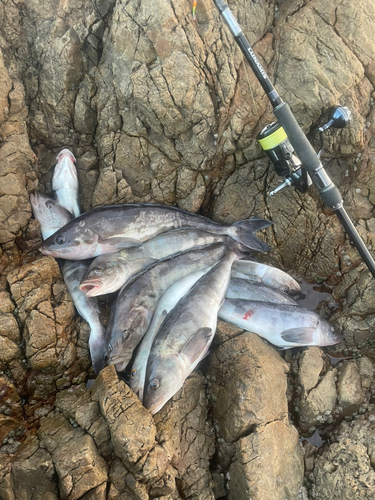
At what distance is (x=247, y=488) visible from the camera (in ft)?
13.0

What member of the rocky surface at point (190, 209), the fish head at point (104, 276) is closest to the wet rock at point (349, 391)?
the rocky surface at point (190, 209)

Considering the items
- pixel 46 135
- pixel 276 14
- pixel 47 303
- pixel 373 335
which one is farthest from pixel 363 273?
pixel 46 135

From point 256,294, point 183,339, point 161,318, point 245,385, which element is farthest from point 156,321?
point 256,294

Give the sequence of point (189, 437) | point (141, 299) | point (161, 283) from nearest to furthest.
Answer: point (189, 437) < point (141, 299) < point (161, 283)

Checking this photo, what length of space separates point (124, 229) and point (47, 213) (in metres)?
1.23

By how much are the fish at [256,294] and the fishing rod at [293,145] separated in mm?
1281

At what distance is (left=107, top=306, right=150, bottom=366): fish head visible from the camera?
4621mm

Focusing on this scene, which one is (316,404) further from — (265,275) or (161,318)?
(161,318)

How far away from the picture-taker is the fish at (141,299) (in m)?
4.67

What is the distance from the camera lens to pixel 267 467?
13.3ft

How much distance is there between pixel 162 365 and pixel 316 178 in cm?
312

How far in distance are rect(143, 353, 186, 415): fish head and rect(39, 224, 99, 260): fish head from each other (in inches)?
78.3

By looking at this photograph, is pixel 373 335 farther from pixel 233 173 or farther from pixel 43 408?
pixel 43 408

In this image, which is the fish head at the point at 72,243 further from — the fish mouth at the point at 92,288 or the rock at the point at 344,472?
the rock at the point at 344,472
